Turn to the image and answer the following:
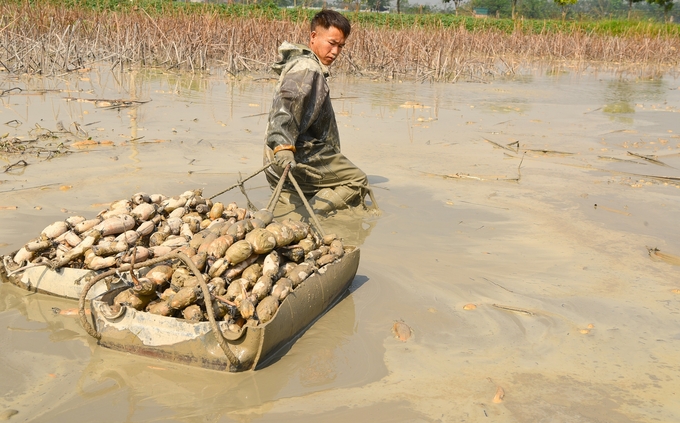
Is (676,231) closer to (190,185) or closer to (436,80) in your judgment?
(190,185)

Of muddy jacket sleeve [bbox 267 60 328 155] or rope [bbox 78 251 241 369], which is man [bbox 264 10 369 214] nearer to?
muddy jacket sleeve [bbox 267 60 328 155]

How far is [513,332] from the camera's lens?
3312mm

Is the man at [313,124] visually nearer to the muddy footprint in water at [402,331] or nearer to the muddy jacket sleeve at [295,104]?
the muddy jacket sleeve at [295,104]

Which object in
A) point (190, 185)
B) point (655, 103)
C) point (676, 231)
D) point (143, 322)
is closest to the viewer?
point (143, 322)

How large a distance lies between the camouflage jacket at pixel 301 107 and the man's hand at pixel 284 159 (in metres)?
0.17

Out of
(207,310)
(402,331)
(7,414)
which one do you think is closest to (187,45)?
(402,331)

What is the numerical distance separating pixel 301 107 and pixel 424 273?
135 cm

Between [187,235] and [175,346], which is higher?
[187,235]

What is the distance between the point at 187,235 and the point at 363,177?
197 centimetres

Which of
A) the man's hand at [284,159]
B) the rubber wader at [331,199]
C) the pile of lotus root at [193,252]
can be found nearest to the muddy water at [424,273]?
the rubber wader at [331,199]

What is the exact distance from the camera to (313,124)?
474cm

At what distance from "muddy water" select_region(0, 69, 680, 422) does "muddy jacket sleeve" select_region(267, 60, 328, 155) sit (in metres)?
0.85

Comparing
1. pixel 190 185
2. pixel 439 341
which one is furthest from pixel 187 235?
pixel 190 185

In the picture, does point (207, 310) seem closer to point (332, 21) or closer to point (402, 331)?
point (402, 331)
